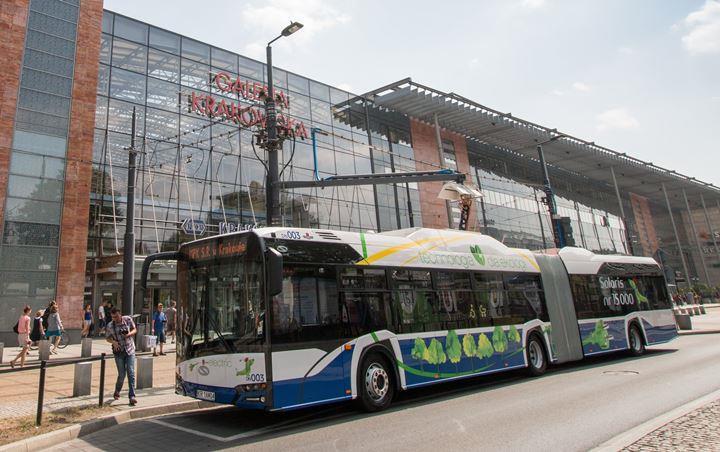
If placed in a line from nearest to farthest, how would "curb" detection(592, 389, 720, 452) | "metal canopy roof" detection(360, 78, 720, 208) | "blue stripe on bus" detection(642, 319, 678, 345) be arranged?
1. "curb" detection(592, 389, 720, 452)
2. "blue stripe on bus" detection(642, 319, 678, 345)
3. "metal canopy roof" detection(360, 78, 720, 208)

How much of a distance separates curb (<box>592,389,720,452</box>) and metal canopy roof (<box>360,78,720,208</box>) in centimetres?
2010

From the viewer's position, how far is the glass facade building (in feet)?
66.1

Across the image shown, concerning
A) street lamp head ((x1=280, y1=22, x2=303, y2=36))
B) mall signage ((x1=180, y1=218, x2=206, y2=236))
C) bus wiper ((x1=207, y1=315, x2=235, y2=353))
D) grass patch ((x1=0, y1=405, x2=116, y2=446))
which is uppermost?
street lamp head ((x1=280, y1=22, x2=303, y2=36))

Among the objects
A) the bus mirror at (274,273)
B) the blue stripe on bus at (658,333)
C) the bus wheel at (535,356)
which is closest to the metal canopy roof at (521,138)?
the blue stripe on bus at (658,333)

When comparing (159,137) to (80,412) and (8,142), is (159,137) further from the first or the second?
(80,412)

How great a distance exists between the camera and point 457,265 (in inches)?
389

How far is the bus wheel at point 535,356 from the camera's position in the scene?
10852 mm

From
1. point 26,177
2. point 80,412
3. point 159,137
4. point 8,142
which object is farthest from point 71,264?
point 80,412

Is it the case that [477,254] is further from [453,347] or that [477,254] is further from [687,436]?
[687,436]

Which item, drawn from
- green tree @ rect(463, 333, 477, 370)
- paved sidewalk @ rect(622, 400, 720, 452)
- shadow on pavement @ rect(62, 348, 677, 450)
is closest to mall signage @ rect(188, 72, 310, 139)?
green tree @ rect(463, 333, 477, 370)

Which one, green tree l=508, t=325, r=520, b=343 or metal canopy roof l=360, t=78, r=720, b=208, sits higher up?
metal canopy roof l=360, t=78, r=720, b=208

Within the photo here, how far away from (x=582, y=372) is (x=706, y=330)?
12607mm

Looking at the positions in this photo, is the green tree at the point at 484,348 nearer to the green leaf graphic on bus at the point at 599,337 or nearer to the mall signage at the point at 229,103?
the green leaf graphic on bus at the point at 599,337

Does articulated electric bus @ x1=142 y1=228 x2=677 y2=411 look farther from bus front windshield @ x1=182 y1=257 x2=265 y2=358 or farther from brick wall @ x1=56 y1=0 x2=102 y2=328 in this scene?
brick wall @ x1=56 y1=0 x2=102 y2=328
